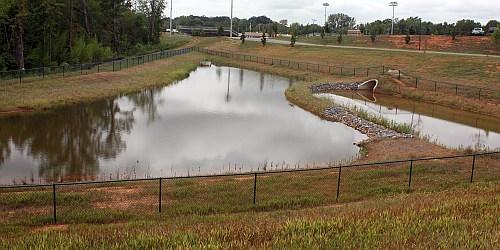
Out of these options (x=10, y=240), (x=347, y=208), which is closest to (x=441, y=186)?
(x=347, y=208)

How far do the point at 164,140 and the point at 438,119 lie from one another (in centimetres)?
2252

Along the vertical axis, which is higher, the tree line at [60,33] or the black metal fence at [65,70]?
the tree line at [60,33]

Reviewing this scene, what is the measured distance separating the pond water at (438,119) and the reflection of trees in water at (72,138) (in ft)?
63.8

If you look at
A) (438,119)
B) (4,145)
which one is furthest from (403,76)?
(4,145)

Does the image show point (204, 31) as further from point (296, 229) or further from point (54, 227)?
point (296, 229)

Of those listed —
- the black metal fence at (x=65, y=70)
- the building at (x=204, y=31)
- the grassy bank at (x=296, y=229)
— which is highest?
the building at (x=204, y=31)

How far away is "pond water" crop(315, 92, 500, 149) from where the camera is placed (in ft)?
95.3

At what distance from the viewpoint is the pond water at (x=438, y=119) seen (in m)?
29.0

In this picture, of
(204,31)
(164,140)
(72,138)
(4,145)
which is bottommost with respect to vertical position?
(4,145)

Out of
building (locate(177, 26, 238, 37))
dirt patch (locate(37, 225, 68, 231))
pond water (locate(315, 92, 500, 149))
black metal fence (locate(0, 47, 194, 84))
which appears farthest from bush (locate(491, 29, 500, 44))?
building (locate(177, 26, 238, 37))

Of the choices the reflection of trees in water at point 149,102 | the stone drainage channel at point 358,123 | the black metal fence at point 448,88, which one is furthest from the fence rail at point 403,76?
the reflection of trees in water at point 149,102

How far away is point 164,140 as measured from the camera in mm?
25562

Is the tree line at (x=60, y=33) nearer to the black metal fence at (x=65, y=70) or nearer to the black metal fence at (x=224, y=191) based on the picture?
the black metal fence at (x=65, y=70)

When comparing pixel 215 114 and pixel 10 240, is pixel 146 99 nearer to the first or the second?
pixel 215 114
